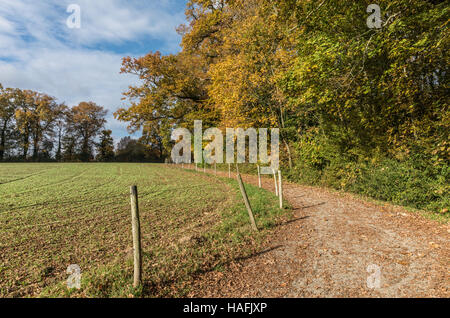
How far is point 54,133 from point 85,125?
7.10 m

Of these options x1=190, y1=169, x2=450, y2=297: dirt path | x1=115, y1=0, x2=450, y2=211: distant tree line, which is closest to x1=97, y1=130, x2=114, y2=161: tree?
x1=115, y1=0, x2=450, y2=211: distant tree line

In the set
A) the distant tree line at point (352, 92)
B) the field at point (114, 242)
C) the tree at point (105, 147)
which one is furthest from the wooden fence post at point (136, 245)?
the tree at point (105, 147)

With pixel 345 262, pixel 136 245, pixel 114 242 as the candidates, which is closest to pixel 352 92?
pixel 345 262

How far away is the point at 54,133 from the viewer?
5509cm

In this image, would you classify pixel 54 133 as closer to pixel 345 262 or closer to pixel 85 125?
pixel 85 125

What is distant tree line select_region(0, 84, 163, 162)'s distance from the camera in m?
49.4

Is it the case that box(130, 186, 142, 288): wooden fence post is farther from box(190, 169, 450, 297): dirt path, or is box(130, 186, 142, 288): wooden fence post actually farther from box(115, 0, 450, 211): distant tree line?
box(115, 0, 450, 211): distant tree line

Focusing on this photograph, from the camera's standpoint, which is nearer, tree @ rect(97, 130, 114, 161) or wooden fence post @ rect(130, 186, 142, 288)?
wooden fence post @ rect(130, 186, 142, 288)

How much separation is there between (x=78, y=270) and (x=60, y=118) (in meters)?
66.0

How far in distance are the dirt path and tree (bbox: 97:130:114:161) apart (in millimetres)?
63232

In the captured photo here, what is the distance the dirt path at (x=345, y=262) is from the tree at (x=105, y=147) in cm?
6323

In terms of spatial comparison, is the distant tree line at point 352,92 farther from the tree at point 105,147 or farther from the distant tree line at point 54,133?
the tree at point 105,147

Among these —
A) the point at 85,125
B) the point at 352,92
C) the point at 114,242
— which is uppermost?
the point at 85,125

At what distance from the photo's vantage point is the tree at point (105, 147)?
59844mm
